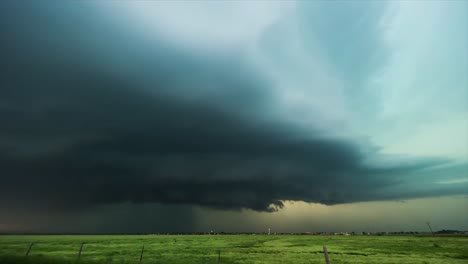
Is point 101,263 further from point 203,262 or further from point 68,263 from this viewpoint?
point 203,262

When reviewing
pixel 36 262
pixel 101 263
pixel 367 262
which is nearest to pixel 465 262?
pixel 367 262

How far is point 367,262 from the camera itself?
187ft

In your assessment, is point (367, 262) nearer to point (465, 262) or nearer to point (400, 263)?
point (400, 263)

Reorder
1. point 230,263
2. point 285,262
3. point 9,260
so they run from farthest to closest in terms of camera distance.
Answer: point 285,262, point 230,263, point 9,260

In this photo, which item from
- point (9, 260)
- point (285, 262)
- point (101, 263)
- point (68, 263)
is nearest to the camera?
point (9, 260)

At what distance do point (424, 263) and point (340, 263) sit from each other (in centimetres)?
1526

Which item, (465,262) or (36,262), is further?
(465,262)

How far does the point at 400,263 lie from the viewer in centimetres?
5475

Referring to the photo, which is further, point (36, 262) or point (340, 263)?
point (340, 263)

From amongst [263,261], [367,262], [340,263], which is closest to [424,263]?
[367,262]

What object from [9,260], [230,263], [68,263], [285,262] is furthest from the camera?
[285,262]

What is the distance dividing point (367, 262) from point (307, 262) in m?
12.2

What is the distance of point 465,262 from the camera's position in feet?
187

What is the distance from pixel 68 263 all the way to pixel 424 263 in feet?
194
